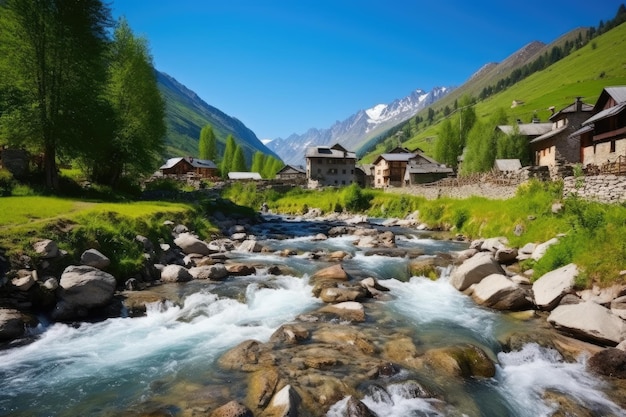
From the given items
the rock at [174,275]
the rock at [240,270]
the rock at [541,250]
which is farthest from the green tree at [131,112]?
the rock at [541,250]

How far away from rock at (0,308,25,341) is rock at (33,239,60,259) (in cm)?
296

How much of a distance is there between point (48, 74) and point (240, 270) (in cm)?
2525

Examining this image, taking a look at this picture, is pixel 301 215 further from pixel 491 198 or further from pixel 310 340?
pixel 310 340

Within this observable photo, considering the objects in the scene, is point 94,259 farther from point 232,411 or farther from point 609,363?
point 609,363

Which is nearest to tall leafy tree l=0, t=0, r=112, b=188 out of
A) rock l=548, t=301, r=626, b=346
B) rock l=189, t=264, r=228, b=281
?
rock l=189, t=264, r=228, b=281

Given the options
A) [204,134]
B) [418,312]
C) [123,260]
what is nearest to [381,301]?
[418,312]

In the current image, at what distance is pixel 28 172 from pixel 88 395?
29.8 metres

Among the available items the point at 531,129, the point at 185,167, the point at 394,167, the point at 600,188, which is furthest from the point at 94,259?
the point at 185,167

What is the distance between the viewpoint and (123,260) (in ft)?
60.1

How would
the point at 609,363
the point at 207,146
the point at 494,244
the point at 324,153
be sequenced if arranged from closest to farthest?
the point at 609,363 → the point at 494,244 → the point at 324,153 → the point at 207,146

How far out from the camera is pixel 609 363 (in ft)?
34.6

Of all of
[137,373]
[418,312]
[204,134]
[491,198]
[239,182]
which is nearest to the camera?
[137,373]

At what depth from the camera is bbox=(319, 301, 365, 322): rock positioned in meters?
14.5

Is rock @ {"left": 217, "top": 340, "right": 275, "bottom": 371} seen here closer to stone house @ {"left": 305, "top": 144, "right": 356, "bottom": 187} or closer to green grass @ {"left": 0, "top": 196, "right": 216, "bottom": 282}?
green grass @ {"left": 0, "top": 196, "right": 216, "bottom": 282}
